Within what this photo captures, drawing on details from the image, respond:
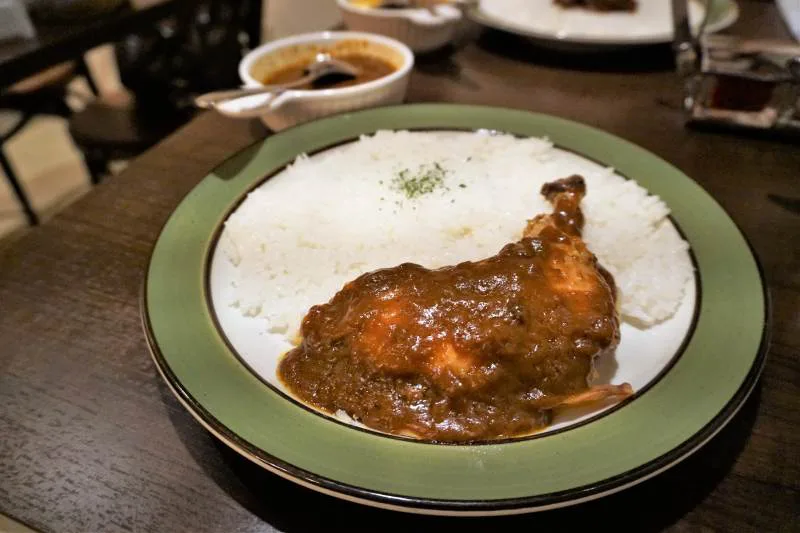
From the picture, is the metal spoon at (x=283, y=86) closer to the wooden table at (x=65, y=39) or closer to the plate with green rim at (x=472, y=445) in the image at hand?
the plate with green rim at (x=472, y=445)

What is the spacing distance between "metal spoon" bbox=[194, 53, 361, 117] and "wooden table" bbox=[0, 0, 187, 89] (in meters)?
1.90

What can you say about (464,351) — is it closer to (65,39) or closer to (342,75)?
(342,75)

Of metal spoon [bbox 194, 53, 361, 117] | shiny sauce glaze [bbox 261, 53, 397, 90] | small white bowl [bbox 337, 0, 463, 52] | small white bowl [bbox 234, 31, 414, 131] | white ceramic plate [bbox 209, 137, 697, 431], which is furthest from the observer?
small white bowl [bbox 337, 0, 463, 52]

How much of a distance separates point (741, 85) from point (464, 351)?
1863 millimetres

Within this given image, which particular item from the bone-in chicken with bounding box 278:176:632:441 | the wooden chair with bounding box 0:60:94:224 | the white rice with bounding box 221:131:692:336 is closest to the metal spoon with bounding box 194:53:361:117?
the white rice with bounding box 221:131:692:336

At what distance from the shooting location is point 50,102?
→ 4863mm

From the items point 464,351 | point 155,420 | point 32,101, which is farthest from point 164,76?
point 464,351

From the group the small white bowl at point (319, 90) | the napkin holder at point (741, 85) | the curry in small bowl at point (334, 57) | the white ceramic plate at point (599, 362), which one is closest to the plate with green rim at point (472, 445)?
the white ceramic plate at point (599, 362)

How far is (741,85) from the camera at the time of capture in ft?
7.74

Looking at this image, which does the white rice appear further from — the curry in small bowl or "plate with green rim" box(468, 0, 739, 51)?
"plate with green rim" box(468, 0, 739, 51)

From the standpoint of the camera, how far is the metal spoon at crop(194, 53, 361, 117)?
2.12 metres

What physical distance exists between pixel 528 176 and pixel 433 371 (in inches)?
38.2

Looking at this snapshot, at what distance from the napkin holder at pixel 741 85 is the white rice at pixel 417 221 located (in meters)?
0.79

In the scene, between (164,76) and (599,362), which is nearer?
(599,362)
